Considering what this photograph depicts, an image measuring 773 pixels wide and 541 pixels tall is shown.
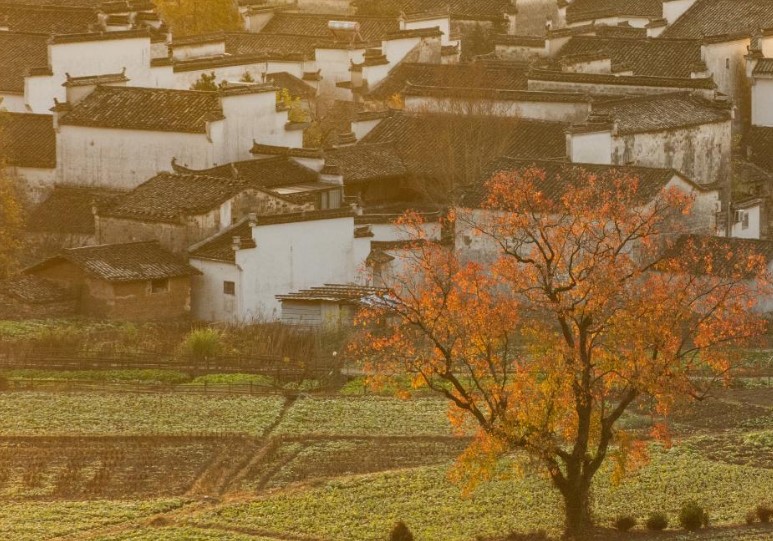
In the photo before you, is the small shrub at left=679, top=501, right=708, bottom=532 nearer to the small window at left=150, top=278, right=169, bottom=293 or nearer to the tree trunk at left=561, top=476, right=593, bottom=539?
the tree trunk at left=561, top=476, right=593, bottom=539

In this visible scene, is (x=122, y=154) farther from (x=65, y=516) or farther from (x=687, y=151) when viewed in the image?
(x=65, y=516)

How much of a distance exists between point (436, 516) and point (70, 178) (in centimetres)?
2354

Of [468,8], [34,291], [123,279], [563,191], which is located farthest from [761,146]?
[34,291]

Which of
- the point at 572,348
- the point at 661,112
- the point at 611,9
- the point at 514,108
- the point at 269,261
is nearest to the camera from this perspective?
the point at 572,348

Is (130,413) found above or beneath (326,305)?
beneath

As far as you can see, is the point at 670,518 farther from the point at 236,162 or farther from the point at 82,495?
the point at 236,162

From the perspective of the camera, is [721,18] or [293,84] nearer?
[293,84]

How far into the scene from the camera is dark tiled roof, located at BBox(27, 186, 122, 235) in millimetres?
50531

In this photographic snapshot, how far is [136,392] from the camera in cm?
4072

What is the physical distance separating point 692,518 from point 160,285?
59.0ft

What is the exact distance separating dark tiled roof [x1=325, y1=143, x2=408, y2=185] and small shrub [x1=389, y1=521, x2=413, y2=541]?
23.1 meters

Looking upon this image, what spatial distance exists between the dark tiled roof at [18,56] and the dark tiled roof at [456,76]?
360 inches

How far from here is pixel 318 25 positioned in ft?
225

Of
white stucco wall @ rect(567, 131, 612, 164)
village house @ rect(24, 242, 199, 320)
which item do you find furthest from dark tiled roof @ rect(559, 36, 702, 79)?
village house @ rect(24, 242, 199, 320)
